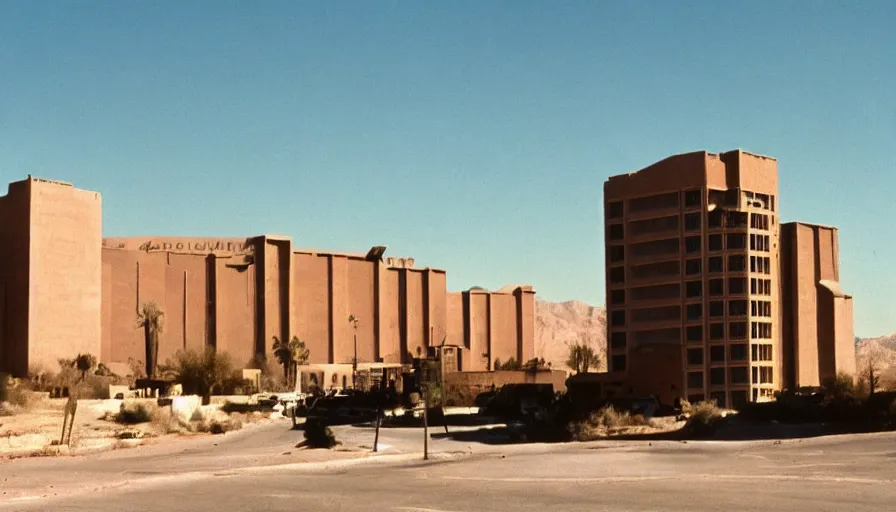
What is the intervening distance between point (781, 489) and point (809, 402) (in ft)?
97.2

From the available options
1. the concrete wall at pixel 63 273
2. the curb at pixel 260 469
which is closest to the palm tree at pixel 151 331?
the concrete wall at pixel 63 273

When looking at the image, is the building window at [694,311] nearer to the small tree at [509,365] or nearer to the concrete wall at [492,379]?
the concrete wall at [492,379]

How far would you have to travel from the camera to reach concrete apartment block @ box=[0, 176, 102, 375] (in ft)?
274

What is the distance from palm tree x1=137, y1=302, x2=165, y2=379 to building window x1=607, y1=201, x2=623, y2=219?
107 ft

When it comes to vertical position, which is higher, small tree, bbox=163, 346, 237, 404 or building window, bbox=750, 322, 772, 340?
building window, bbox=750, 322, 772, 340

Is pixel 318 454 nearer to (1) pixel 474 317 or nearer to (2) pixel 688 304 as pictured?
(2) pixel 688 304

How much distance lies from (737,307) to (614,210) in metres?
9.23

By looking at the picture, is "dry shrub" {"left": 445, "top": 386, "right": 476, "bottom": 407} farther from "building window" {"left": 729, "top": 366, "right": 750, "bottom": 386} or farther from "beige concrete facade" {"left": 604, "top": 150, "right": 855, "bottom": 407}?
"building window" {"left": 729, "top": 366, "right": 750, "bottom": 386}

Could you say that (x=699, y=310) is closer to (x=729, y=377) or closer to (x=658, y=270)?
(x=658, y=270)

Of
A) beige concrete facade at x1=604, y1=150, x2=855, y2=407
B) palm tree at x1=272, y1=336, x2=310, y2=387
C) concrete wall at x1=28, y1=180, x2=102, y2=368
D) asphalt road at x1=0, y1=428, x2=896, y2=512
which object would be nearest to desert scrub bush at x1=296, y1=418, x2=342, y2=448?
asphalt road at x1=0, y1=428, x2=896, y2=512

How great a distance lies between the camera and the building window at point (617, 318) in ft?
235

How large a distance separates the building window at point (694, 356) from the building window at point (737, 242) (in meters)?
5.94

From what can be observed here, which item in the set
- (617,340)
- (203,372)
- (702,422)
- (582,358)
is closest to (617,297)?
(617,340)

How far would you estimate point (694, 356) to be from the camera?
6844cm
